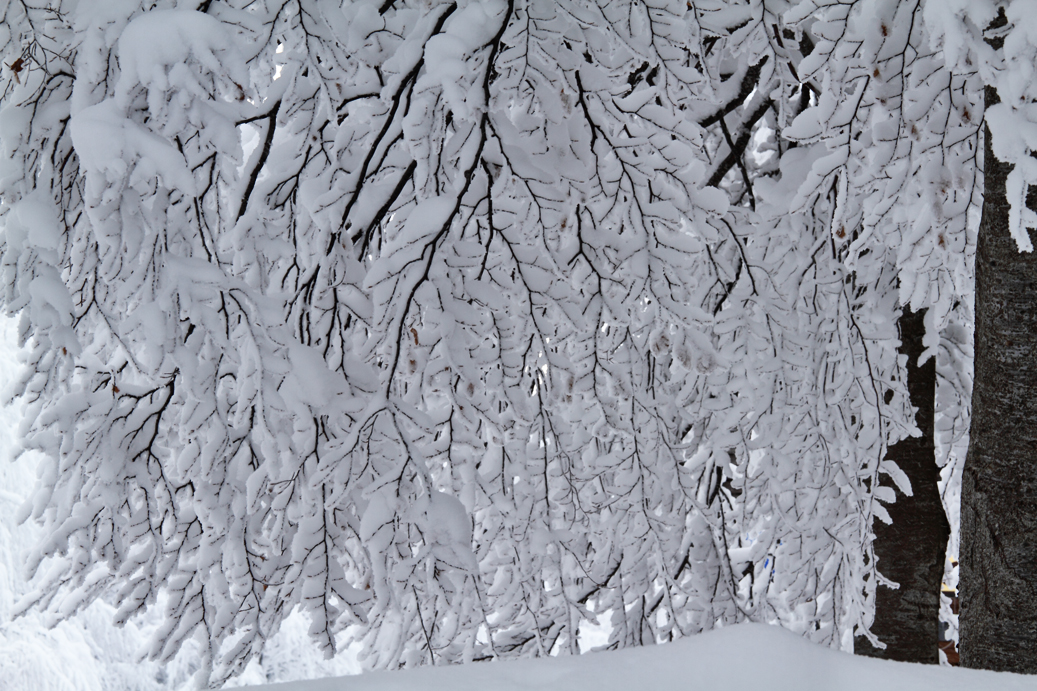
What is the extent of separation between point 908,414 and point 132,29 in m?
3.74

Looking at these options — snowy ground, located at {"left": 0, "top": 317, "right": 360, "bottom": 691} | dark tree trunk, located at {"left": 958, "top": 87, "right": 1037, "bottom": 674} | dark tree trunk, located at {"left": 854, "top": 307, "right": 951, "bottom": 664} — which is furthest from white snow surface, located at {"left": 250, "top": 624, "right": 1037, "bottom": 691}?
snowy ground, located at {"left": 0, "top": 317, "right": 360, "bottom": 691}

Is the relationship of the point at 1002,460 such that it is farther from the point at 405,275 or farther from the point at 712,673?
the point at 405,275

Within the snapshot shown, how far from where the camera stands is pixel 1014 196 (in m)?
1.94

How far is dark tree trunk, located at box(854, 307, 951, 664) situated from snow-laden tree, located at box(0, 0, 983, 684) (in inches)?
27.7

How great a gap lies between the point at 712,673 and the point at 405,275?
1463 millimetres

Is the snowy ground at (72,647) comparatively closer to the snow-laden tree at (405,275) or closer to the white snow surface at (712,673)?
the snow-laden tree at (405,275)

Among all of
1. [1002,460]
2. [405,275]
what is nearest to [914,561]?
[1002,460]

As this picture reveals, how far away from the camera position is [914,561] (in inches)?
175

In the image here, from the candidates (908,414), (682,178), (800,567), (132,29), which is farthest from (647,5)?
(800,567)

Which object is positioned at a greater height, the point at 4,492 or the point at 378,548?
the point at 378,548

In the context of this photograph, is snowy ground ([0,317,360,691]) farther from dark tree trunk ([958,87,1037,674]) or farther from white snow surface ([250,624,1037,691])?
white snow surface ([250,624,1037,691])

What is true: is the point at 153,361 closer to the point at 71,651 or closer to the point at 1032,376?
the point at 1032,376

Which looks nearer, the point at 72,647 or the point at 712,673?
the point at 712,673

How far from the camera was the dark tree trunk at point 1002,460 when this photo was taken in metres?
2.22
